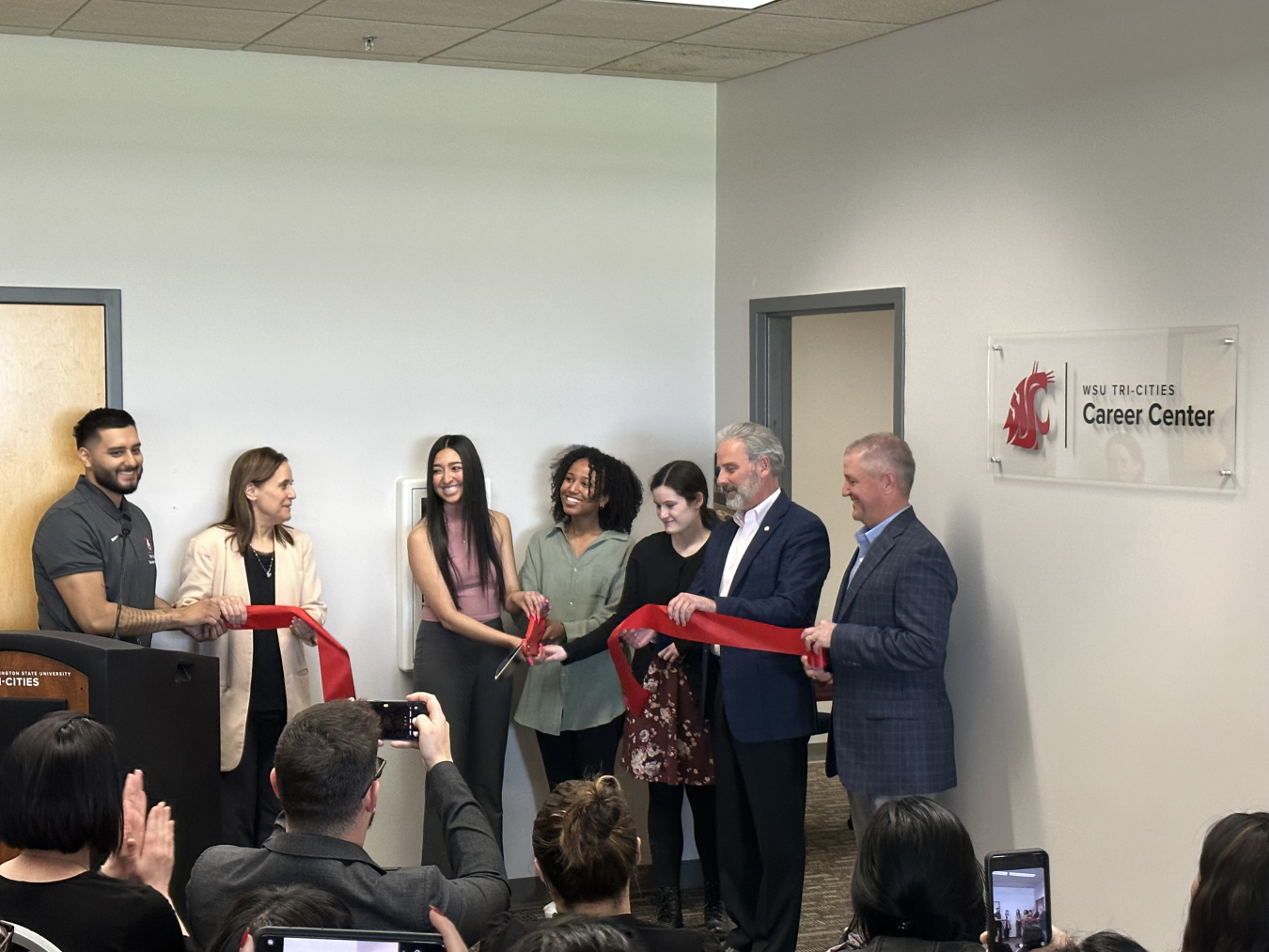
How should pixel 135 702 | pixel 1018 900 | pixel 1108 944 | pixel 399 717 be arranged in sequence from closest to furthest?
pixel 1108 944
pixel 1018 900
pixel 399 717
pixel 135 702

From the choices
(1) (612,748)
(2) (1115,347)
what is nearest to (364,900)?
(2) (1115,347)

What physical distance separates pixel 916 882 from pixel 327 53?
160 inches

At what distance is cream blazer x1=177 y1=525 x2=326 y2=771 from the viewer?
5098 mm

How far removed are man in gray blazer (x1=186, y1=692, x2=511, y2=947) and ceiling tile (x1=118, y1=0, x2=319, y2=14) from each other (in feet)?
8.72

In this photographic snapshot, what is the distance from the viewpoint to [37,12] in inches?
181

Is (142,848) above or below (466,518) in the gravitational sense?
below

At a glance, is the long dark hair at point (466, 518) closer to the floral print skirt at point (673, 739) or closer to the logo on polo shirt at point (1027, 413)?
the floral print skirt at point (673, 739)

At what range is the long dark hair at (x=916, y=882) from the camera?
2.29 m

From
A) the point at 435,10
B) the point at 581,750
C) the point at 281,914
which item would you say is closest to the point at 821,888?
the point at 581,750

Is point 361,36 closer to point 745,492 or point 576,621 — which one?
point 745,492

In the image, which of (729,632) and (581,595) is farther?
(581,595)

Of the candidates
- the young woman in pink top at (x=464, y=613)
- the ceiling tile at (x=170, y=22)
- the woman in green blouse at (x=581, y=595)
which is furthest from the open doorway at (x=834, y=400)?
the ceiling tile at (x=170, y=22)

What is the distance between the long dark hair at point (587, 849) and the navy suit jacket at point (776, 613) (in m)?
2.10

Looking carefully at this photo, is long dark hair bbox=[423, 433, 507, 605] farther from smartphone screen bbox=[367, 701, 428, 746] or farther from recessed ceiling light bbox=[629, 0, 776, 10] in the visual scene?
smartphone screen bbox=[367, 701, 428, 746]
